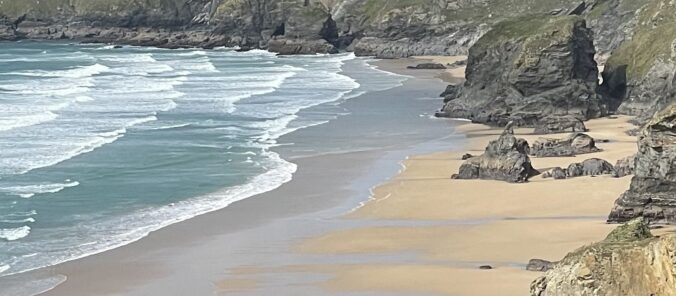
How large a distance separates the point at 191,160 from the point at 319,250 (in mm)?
16096

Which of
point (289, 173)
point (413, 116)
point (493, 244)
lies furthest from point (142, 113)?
point (493, 244)

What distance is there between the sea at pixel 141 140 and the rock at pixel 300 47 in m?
19.6

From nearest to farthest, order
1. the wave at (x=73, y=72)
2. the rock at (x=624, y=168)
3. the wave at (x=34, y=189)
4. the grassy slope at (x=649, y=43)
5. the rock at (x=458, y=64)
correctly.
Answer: the wave at (x=34, y=189), the rock at (x=624, y=168), the grassy slope at (x=649, y=43), the wave at (x=73, y=72), the rock at (x=458, y=64)

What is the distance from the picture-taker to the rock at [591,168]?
38.5 metres

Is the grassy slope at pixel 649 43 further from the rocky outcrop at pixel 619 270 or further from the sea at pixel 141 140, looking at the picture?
the rocky outcrop at pixel 619 270

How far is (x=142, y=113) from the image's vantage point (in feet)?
202

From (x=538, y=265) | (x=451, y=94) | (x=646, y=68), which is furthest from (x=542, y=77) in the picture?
(x=538, y=265)

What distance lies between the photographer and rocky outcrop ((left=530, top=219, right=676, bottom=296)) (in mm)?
14758

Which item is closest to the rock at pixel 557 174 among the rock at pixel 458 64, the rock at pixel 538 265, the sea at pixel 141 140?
the sea at pixel 141 140

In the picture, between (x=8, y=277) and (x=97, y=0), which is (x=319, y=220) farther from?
(x=97, y=0)

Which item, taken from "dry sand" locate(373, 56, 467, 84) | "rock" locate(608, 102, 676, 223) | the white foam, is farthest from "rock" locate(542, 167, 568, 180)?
"dry sand" locate(373, 56, 467, 84)

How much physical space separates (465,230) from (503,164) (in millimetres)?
8035

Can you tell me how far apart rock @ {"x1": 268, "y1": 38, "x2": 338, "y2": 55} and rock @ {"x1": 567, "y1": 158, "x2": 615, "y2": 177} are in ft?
272

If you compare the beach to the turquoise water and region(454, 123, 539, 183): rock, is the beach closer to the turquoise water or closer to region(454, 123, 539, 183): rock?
region(454, 123, 539, 183): rock
